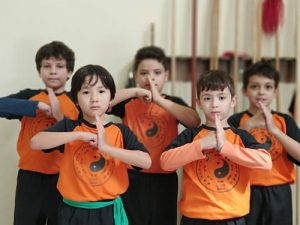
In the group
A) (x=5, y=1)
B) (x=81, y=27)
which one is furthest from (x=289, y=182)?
(x=5, y=1)

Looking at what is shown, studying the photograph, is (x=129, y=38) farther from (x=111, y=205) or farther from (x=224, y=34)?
(x=111, y=205)

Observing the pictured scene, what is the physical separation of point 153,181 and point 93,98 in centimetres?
45

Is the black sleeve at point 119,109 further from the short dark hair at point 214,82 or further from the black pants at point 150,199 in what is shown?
the short dark hair at point 214,82

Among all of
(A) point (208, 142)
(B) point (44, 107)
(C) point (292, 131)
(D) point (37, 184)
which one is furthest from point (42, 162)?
(C) point (292, 131)

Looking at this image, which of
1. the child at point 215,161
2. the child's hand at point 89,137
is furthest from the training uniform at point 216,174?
the child's hand at point 89,137

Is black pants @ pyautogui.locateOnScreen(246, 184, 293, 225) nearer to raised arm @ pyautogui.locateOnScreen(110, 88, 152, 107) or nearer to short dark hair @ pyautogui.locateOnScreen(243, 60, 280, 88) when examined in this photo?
short dark hair @ pyautogui.locateOnScreen(243, 60, 280, 88)

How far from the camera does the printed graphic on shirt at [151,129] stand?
5.05ft

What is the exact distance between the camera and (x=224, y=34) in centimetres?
206

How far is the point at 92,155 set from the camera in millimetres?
1303

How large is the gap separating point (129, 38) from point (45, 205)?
0.93 meters

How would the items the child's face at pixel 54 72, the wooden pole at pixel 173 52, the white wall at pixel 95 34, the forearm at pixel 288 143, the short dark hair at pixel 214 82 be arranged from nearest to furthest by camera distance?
the short dark hair at pixel 214 82 < the forearm at pixel 288 143 < the child's face at pixel 54 72 < the white wall at pixel 95 34 < the wooden pole at pixel 173 52

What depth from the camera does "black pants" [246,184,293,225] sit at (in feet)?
4.90

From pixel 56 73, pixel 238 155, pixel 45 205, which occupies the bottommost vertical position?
pixel 45 205

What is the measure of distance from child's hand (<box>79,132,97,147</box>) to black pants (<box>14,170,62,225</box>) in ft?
1.32
